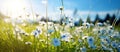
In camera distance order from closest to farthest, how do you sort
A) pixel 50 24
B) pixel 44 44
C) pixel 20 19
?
pixel 44 44, pixel 50 24, pixel 20 19

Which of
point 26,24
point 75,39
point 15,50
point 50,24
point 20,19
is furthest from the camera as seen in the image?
point 26,24

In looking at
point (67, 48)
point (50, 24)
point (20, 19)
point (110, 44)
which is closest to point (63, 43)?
point (67, 48)

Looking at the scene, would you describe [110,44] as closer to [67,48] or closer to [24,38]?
[67,48]

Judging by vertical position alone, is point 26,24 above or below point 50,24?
below

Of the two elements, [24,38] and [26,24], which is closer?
[24,38]

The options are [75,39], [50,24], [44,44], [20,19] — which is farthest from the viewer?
[20,19]

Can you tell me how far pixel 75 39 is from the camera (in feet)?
13.3

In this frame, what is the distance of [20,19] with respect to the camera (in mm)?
4445

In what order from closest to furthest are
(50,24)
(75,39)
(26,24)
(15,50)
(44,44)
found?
(15,50), (44,44), (50,24), (75,39), (26,24)

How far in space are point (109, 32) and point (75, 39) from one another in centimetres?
44

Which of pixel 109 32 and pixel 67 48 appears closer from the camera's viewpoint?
pixel 67 48

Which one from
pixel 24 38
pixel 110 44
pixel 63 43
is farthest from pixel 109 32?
pixel 24 38

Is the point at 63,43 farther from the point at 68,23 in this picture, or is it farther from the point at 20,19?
the point at 20,19

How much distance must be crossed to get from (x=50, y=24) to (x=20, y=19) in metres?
0.76
